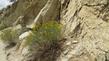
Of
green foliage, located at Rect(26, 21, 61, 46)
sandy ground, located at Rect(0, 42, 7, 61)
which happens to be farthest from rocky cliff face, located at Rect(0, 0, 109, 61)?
green foliage, located at Rect(26, 21, 61, 46)

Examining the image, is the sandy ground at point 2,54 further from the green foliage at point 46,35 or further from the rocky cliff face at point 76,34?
the green foliage at point 46,35

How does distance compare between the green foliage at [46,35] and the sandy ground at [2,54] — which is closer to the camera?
the green foliage at [46,35]

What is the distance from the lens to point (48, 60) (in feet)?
20.7

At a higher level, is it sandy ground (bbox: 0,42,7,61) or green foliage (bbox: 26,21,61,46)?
green foliage (bbox: 26,21,61,46)

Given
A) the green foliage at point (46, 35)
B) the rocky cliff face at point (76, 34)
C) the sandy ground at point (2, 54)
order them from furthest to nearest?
the sandy ground at point (2, 54)
the green foliage at point (46, 35)
the rocky cliff face at point (76, 34)

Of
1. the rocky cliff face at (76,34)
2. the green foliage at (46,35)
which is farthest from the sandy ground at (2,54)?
the green foliage at (46,35)

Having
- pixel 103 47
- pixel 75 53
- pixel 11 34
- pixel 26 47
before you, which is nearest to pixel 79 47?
pixel 75 53

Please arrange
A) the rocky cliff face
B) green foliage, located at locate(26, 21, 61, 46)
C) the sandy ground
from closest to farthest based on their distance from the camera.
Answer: the rocky cliff face < green foliage, located at locate(26, 21, 61, 46) < the sandy ground

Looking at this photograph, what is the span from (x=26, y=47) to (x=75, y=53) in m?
1.85

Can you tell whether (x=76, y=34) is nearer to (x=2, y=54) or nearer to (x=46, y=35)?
(x=46, y=35)

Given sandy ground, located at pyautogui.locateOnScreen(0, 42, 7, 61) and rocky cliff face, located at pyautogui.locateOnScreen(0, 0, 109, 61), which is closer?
rocky cliff face, located at pyautogui.locateOnScreen(0, 0, 109, 61)

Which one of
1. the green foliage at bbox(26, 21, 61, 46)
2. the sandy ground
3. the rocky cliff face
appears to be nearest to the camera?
the rocky cliff face

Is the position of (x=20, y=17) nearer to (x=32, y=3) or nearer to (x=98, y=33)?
(x=32, y=3)

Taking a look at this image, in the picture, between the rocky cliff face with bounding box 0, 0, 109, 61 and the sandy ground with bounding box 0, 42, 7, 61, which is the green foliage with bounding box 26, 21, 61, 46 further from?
the sandy ground with bounding box 0, 42, 7, 61
